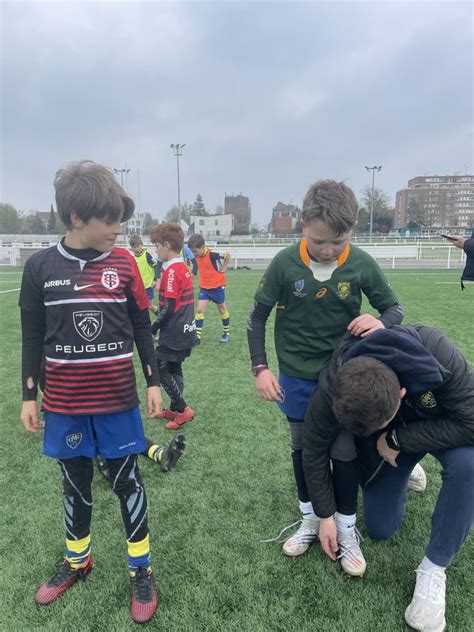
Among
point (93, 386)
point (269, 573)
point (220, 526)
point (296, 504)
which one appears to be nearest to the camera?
point (93, 386)

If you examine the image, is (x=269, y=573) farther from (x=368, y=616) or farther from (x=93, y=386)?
(x=93, y=386)

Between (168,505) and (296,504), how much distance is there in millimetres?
840

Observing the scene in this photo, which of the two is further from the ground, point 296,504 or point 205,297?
point 205,297

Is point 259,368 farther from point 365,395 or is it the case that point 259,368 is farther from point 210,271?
point 210,271

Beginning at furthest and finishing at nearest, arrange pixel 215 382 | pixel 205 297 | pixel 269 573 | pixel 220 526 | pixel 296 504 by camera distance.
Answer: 1. pixel 205 297
2. pixel 215 382
3. pixel 296 504
4. pixel 220 526
5. pixel 269 573

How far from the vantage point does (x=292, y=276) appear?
2.30 m

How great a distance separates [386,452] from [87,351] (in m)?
1.48

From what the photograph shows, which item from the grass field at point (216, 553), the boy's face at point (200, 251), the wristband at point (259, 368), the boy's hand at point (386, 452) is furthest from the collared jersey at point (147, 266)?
the boy's hand at point (386, 452)

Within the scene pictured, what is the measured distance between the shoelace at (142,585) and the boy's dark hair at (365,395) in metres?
Answer: 1.26

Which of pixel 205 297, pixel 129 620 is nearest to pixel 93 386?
pixel 129 620

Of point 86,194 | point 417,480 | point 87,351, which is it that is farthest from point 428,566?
point 86,194

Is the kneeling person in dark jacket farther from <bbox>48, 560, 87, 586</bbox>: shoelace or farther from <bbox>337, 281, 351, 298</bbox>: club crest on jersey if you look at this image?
<bbox>48, 560, 87, 586</bbox>: shoelace

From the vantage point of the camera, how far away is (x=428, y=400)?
1.95 m

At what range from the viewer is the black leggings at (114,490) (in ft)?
6.76
